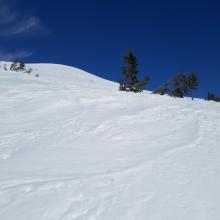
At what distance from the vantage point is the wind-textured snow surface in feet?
11.3

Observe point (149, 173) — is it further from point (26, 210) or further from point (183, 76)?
point (183, 76)

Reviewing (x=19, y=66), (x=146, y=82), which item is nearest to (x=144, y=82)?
(x=146, y=82)

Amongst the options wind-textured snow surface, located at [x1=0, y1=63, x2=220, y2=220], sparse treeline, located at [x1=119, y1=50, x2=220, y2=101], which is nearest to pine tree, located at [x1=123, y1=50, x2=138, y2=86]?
sparse treeline, located at [x1=119, y1=50, x2=220, y2=101]

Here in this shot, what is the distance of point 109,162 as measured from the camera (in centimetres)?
484

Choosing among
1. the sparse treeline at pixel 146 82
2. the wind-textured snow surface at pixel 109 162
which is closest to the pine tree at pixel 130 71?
the sparse treeline at pixel 146 82

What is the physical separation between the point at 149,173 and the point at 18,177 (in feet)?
6.20

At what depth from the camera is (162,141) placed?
19.2ft

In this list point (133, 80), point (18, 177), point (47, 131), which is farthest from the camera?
point (133, 80)

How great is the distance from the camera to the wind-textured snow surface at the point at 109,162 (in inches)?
136

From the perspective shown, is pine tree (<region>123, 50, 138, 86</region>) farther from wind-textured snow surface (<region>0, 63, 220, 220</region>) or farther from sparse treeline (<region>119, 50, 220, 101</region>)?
wind-textured snow surface (<region>0, 63, 220, 220</region>)

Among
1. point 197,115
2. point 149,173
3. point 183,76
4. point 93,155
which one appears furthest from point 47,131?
point 183,76

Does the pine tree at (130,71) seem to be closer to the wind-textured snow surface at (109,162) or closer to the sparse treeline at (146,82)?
the sparse treeline at (146,82)

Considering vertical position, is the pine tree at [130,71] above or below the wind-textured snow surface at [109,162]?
above

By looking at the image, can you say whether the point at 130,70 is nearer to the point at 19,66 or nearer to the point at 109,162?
the point at 19,66
